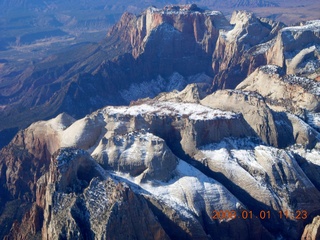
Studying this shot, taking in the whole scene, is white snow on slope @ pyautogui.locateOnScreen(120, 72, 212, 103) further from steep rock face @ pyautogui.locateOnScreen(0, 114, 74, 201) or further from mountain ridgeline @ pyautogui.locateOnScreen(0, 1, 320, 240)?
steep rock face @ pyautogui.locateOnScreen(0, 114, 74, 201)

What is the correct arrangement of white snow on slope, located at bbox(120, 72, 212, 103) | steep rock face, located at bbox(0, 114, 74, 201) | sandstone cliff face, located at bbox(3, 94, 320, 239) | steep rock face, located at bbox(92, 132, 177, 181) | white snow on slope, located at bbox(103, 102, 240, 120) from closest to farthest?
sandstone cliff face, located at bbox(3, 94, 320, 239)
steep rock face, located at bbox(92, 132, 177, 181)
white snow on slope, located at bbox(103, 102, 240, 120)
steep rock face, located at bbox(0, 114, 74, 201)
white snow on slope, located at bbox(120, 72, 212, 103)

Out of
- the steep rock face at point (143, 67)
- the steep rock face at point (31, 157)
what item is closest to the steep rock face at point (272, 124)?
the steep rock face at point (31, 157)

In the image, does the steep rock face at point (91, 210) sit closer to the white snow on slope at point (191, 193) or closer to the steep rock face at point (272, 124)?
the white snow on slope at point (191, 193)

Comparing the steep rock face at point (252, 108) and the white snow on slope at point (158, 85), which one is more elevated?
the steep rock face at point (252, 108)

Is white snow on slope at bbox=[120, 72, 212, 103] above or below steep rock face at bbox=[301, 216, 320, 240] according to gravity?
below

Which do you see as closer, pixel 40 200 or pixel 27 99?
pixel 40 200

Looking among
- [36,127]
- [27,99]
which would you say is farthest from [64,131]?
[27,99]

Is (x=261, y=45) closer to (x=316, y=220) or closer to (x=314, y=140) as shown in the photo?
(x=314, y=140)
